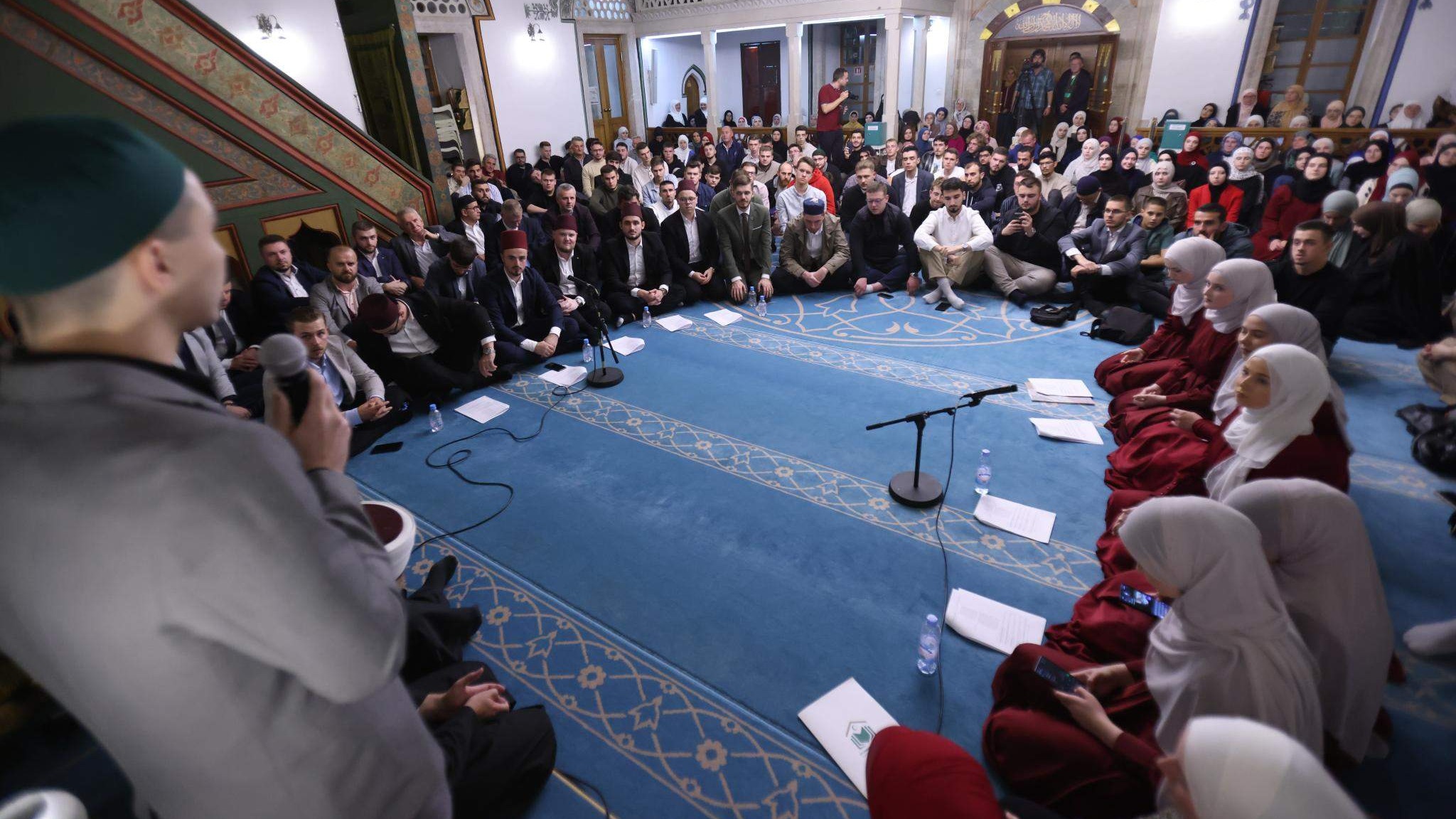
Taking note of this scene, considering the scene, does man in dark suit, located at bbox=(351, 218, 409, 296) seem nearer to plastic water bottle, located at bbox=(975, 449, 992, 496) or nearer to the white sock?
plastic water bottle, located at bbox=(975, 449, 992, 496)

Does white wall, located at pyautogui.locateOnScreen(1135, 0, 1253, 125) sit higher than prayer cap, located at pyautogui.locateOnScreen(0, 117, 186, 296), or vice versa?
white wall, located at pyautogui.locateOnScreen(1135, 0, 1253, 125)

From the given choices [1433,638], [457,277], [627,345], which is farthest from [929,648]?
[457,277]

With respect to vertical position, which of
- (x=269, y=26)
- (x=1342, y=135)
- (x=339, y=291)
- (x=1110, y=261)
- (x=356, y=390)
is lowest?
(x=356, y=390)

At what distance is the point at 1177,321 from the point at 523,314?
446 cm

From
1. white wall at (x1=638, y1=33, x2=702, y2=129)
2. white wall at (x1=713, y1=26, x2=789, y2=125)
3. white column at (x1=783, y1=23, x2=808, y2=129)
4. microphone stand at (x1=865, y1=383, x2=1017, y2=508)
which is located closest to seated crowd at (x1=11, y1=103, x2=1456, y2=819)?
microphone stand at (x1=865, y1=383, x2=1017, y2=508)

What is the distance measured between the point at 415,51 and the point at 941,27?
10183 millimetres

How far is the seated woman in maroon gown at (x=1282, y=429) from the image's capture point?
240 centimetres

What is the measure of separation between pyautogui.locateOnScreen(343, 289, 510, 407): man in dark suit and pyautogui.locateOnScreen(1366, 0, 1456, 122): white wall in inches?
478

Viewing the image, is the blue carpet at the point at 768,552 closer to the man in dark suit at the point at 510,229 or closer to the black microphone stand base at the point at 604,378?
the black microphone stand base at the point at 604,378

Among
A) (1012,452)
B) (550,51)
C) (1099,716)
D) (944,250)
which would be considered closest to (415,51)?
(550,51)

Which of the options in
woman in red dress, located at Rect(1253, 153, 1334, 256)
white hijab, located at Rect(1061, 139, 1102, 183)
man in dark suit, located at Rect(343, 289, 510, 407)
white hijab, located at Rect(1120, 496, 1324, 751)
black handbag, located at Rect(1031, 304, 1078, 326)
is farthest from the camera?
white hijab, located at Rect(1061, 139, 1102, 183)

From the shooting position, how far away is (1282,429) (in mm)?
2459

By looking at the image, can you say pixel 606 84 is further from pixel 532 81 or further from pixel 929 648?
pixel 929 648

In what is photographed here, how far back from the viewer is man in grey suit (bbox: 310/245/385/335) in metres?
4.50
